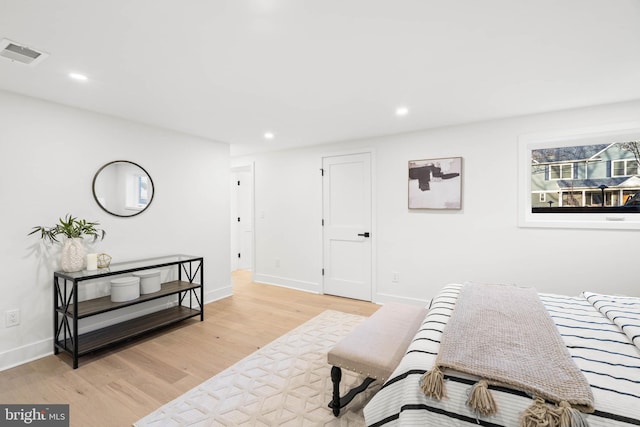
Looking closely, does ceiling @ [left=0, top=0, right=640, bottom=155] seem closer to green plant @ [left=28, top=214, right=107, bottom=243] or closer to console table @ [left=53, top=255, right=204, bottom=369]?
green plant @ [left=28, top=214, right=107, bottom=243]

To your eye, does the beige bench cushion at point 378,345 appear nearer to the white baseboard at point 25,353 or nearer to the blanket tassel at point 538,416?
the blanket tassel at point 538,416

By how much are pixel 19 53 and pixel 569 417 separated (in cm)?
331

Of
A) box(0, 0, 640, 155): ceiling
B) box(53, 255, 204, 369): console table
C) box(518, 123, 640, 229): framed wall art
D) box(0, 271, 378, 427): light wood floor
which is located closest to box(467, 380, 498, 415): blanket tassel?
box(0, 0, 640, 155): ceiling

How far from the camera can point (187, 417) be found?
5.89ft

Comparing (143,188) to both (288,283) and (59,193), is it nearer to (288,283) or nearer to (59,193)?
(59,193)

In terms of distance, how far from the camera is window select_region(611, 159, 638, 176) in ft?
9.43

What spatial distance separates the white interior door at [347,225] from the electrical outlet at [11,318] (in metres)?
3.30

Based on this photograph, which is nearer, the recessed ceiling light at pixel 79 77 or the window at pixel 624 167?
the recessed ceiling light at pixel 79 77

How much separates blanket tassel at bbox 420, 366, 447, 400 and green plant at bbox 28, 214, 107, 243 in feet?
10.1

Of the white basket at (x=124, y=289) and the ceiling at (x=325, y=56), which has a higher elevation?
the ceiling at (x=325, y=56)

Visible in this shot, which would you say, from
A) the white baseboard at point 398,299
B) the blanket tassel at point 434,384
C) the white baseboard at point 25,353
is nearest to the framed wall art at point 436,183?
the white baseboard at point 398,299

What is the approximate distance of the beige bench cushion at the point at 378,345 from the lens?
5.29 feet

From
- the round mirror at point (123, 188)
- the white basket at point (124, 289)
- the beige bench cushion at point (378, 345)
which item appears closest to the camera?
the beige bench cushion at point (378, 345)

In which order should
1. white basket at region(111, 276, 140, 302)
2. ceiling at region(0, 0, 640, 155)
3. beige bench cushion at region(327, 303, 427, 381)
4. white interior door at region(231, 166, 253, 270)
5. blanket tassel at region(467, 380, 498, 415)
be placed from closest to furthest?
blanket tassel at region(467, 380, 498, 415)
ceiling at region(0, 0, 640, 155)
beige bench cushion at region(327, 303, 427, 381)
white basket at region(111, 276, 140, 302)
white interior door at region(231, 166, 253, 270)
